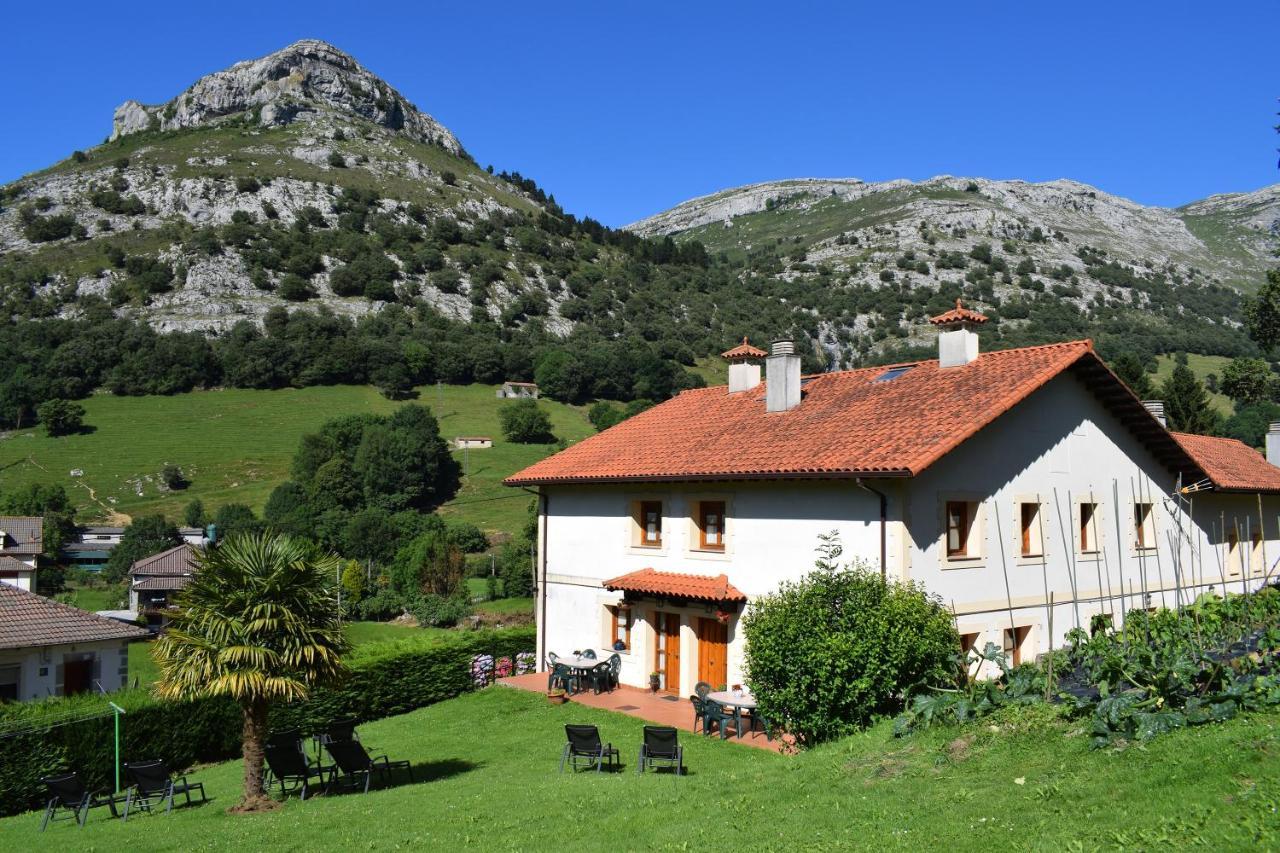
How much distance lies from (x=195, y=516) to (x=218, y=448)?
14.0 m

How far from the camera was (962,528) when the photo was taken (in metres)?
18.7

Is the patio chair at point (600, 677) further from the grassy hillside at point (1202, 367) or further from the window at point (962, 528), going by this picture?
the grassy hillside at point (1202, 367)

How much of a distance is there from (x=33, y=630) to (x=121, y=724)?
739cm

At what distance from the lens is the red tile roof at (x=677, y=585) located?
64.3 feet

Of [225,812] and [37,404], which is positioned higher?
[37,404]

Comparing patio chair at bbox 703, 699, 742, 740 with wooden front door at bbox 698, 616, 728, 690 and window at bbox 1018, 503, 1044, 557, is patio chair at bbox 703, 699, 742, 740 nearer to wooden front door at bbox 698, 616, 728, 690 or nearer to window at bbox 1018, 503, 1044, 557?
wooden front door at bbox 698, 616, 728, 690

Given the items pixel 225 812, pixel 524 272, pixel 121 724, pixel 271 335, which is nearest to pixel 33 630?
pixel 121 724

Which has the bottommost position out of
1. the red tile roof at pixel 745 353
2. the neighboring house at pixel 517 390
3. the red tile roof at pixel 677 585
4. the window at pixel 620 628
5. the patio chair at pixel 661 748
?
the patio chair at pixel 661 748

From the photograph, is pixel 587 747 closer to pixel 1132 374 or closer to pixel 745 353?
pixel 745 353

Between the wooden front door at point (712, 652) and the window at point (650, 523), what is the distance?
2.46 m

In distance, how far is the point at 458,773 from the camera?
15.8 metres

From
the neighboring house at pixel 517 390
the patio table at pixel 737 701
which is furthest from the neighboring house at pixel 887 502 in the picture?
the neighboring house at pixel 517 390

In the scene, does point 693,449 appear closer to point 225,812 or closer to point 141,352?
point 225,812

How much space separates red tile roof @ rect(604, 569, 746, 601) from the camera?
19594 millimetres
